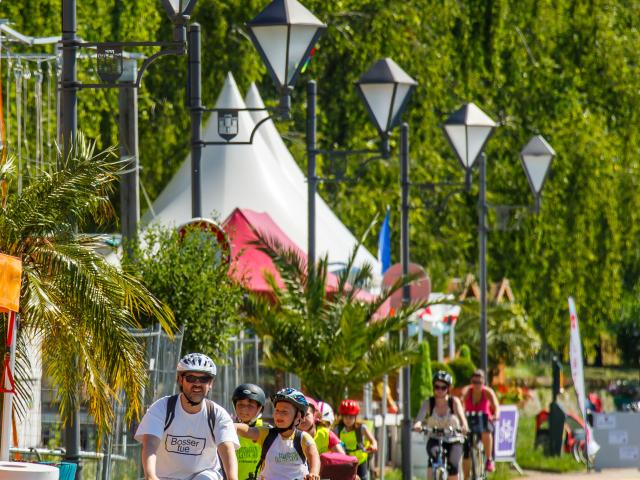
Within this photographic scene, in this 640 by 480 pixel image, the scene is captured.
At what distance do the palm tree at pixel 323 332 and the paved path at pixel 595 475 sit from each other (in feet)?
20.6

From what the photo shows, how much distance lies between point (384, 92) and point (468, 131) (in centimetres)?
339

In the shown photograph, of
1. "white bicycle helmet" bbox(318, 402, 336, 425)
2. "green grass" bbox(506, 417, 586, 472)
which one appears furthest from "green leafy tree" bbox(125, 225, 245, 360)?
"green grass" bbox(506, 417, 586, 472)

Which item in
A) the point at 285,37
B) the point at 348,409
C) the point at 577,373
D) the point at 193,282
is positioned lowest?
the point at 348,409

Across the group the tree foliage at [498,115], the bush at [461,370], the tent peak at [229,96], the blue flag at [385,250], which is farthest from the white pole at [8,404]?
the bush at [461,370]

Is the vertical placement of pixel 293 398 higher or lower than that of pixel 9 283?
lower

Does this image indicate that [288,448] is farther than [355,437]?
No

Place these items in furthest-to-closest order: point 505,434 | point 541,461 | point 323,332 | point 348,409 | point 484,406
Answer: point 541,461, point 505,434, point 484,406, point 323,332, point 348,409

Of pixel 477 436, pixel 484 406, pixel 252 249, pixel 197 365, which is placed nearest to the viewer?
pixel 197 365

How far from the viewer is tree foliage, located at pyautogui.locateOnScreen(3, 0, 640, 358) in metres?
30.9

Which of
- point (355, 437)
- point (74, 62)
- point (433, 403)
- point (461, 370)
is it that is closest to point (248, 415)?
point (74, 62)

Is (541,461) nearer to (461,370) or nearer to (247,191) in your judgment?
(461,370)

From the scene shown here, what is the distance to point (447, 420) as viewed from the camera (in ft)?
61.7

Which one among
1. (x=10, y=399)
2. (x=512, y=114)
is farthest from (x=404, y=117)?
(x=10, y=399)

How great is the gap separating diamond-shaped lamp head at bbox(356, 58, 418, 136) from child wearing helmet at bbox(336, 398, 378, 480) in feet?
12.7
